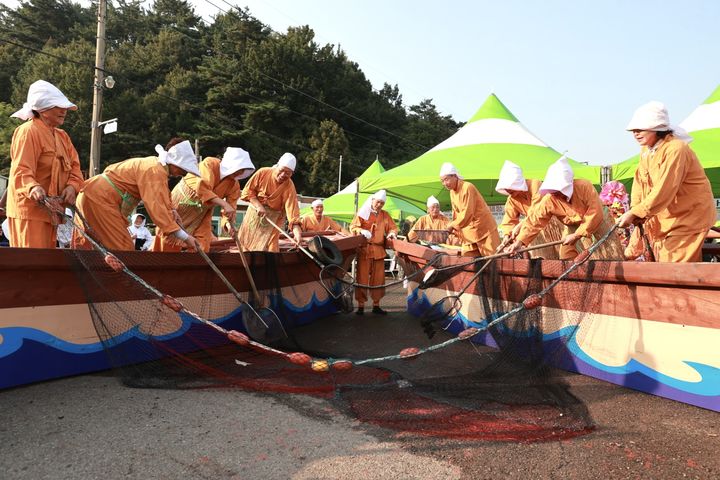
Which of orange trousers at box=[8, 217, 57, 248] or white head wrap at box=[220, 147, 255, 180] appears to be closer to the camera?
orange trousers at box=[8, 217, 57, 248]

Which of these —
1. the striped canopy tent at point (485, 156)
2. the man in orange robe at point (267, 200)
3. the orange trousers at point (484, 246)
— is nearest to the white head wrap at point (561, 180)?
the orange trousers at point (484, 246)

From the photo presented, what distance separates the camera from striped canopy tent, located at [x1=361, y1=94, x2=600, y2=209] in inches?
374

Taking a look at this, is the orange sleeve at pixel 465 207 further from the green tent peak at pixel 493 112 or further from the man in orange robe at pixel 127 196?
the green tent peak at pixel 493 112

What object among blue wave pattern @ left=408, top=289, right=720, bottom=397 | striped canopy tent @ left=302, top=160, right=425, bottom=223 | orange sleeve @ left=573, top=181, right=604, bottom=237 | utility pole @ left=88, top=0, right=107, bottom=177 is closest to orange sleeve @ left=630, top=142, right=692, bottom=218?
blue wave pattern @ left=408, top=289, right=720, bottom=397

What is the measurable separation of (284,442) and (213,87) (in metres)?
45.4

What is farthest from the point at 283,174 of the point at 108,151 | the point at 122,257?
the point at 108,151

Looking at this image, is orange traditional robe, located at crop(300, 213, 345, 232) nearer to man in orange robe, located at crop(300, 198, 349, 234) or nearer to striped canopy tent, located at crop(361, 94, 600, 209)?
man in orange robe, located at crop(300, 198, 349, 234)

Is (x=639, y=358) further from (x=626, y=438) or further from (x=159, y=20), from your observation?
(x=159, y=20)

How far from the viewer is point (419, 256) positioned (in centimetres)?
622

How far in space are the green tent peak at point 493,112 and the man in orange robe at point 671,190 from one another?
7.73 meters

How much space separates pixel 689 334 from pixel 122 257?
3815 millimetres

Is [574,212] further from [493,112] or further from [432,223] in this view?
[493,112]

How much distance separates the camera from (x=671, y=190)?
348cm

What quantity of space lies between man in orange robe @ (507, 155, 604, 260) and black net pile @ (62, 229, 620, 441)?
2.60 feet
